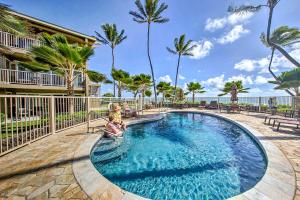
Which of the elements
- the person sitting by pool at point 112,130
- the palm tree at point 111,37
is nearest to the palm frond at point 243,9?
the person sitting by pool at point 112,130

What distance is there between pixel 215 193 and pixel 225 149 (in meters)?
2.74

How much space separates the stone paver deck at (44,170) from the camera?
2326 mm

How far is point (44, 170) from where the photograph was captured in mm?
3021

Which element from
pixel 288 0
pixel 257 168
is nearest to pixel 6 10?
pixel 257 168

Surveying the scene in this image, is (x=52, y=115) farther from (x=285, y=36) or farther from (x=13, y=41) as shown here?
(x=285, y=36)

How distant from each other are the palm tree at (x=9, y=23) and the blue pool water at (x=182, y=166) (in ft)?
14.6

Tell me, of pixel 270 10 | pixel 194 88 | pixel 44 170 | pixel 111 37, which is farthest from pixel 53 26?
pixel 194 88

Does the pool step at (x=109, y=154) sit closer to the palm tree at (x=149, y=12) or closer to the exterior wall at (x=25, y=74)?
the exterior wall at (x=25, y=74)

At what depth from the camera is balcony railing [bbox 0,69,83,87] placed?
34.2ft

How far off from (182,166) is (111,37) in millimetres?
25613

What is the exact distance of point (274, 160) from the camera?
347 centimetres

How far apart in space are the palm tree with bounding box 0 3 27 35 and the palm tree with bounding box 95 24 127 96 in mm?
20451

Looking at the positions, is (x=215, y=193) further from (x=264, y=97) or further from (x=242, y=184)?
(x=264, y=97)

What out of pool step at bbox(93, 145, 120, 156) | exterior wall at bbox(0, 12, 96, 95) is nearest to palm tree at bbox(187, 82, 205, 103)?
exterior wall at bbox(0, 12, 96, 95)
